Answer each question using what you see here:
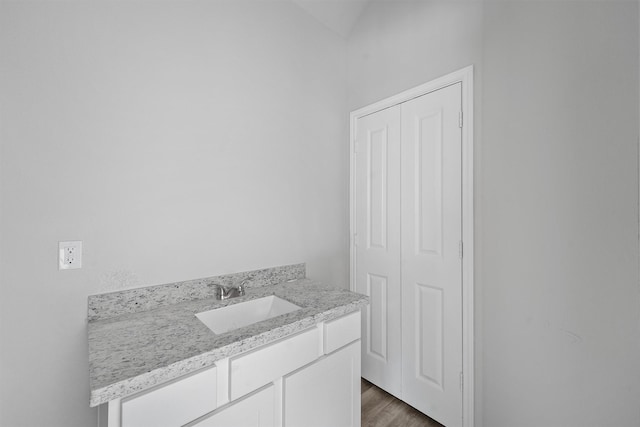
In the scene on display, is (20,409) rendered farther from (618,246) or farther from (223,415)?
(618,246)

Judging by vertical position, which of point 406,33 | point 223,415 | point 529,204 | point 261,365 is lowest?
point 223,415

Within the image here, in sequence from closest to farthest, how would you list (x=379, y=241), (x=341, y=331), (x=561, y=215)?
(x=561, y=215), (x=341, y=331), (x=379, y=241)

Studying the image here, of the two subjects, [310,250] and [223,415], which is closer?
[223,415]

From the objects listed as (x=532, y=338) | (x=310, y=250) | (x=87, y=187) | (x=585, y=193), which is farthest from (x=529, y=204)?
(x=87, y=187)

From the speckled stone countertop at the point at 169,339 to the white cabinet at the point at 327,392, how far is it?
0.65 feet

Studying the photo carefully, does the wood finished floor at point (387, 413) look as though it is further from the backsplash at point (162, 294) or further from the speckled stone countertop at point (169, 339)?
the backsplash at point (162, 294)

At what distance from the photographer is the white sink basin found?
4.34 feet

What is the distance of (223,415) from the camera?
0.94 meters

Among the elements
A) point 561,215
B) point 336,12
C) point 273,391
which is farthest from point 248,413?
point 336,12

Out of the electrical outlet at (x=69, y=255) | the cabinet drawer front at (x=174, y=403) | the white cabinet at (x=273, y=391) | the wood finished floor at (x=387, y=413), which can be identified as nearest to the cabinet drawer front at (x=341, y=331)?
the white cabinet at (x=273, y=391)

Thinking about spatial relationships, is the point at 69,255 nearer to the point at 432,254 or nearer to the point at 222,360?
the point at 222,360

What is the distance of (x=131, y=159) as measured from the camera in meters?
1.30

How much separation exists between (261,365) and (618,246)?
4.64 ft

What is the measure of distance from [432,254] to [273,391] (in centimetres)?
114
